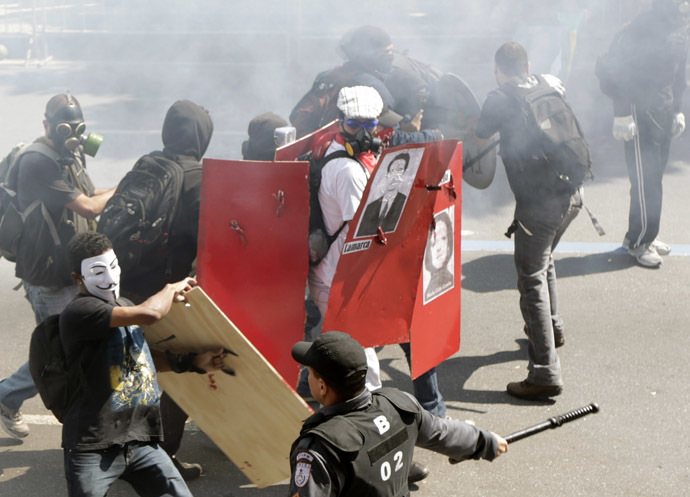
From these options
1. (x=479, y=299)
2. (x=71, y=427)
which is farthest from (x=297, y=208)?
(x=479, y=299)

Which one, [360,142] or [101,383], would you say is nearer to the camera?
[101,383]

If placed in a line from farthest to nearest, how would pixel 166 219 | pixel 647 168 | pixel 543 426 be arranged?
pixel 647 168, pixel 166 219, pixel 543 426

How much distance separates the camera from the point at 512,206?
24.8ft

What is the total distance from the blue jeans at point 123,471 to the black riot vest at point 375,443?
2.92 feet

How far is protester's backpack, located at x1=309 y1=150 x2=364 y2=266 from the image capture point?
3799mm

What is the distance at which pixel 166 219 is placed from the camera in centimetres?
371

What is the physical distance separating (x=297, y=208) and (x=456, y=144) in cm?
68

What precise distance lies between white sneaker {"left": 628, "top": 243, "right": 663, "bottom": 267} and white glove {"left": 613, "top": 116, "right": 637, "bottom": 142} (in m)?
0.72

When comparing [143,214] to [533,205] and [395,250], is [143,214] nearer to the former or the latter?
[395,250]

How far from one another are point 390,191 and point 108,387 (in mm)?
1313

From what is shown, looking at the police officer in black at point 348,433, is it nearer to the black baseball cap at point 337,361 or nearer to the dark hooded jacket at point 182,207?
the black baseball cap at point 337,361

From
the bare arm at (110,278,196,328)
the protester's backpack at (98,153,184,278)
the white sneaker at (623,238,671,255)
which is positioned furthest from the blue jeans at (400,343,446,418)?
the white sneaker at (623,238,671,255)

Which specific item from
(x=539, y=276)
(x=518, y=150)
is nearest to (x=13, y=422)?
(x=539, y=276)

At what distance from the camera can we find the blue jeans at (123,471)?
2844 millimetres
